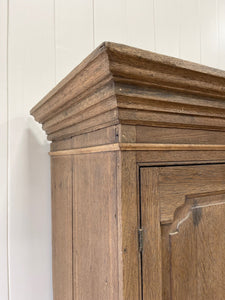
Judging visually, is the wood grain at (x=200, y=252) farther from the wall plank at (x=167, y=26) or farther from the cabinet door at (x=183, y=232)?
the wall plank at (x=167, y=26)

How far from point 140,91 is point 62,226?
1.44 ft

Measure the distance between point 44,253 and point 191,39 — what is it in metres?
1.08

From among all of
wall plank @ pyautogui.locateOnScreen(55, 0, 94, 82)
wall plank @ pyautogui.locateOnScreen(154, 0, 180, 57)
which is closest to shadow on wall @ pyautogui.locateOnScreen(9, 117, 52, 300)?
wall plank @ pyautogui.locateOnScreen(55, 0, 94, 82)

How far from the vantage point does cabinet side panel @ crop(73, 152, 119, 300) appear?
40 centimetres

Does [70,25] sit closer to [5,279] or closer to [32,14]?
[32,14]

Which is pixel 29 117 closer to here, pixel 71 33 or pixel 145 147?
pixel 71 33

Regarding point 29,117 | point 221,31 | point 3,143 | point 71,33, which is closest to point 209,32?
point 221,31

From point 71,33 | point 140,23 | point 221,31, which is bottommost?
point 71,33

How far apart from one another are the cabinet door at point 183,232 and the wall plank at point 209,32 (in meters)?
0.87

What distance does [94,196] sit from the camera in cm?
46

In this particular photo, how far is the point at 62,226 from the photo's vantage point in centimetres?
65

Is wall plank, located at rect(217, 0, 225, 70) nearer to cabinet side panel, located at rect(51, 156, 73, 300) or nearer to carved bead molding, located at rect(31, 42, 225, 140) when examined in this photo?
carved bead molding, located at rect(31, 42, 225, 140)

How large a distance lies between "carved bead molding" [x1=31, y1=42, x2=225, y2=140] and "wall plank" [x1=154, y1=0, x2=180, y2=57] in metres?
0.66

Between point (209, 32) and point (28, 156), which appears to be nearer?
point (28, 156)
